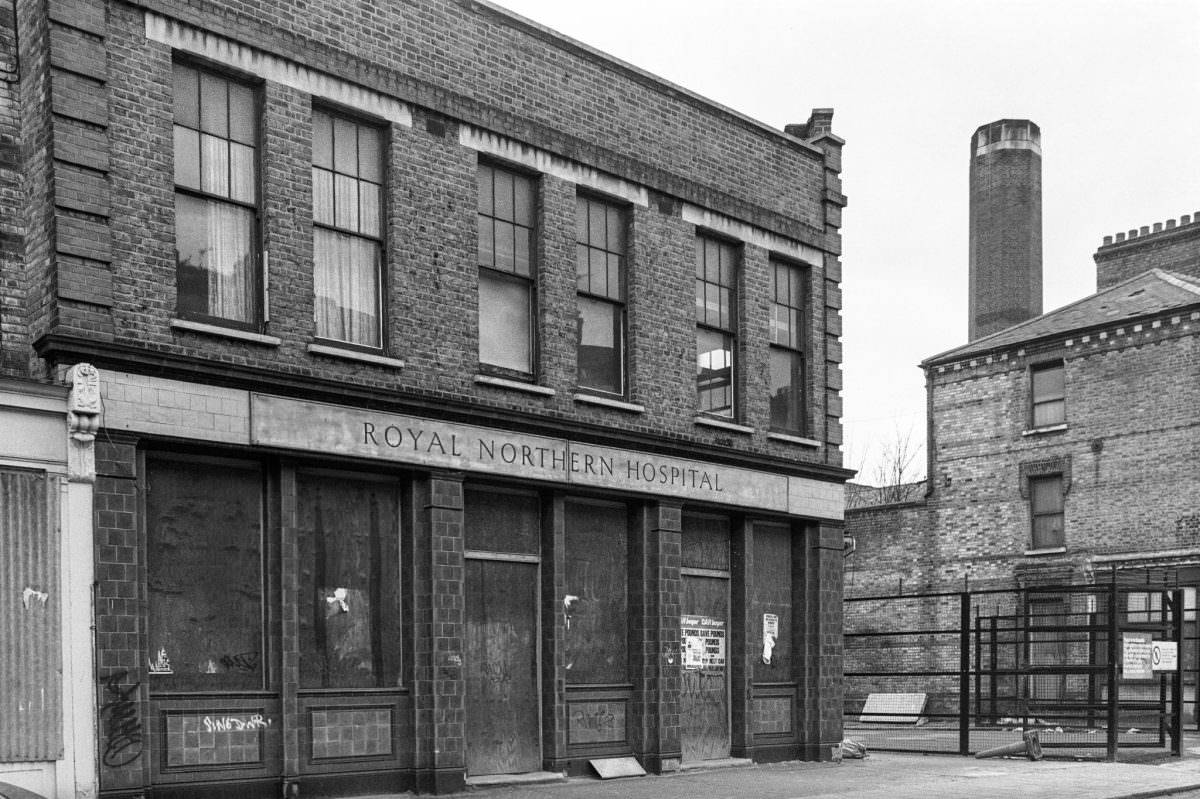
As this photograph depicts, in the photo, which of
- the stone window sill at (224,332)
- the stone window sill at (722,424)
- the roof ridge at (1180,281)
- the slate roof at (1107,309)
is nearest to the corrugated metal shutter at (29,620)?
the stone window sill at (224,332)

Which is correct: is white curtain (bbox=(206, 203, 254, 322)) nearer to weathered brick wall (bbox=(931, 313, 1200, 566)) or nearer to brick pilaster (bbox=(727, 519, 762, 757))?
brick pilaster (bbox=(727, 519, 762, 757))

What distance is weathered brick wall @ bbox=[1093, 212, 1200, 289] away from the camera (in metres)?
42.9

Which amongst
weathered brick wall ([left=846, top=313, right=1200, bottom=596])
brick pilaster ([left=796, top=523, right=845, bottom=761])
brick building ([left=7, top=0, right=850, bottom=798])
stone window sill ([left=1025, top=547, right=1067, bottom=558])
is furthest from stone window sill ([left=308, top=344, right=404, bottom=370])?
stone window sill ([left=1025, top=547, right=1067, bottom=558])

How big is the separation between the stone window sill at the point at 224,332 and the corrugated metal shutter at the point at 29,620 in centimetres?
195

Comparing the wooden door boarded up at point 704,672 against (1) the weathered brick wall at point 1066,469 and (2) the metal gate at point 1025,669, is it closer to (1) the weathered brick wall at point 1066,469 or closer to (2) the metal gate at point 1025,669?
(2) the metal gate at point 1025,669

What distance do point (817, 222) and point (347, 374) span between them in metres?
9.46

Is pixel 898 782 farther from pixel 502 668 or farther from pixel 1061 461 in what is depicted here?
pixel 1061 461

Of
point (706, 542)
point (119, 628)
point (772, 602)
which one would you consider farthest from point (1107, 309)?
point (119, 628)

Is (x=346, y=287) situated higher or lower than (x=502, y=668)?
higher

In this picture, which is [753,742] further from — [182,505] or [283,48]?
[283,48]

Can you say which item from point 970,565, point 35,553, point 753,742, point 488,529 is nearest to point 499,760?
point 488,529

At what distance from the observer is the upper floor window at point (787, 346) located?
20.9m

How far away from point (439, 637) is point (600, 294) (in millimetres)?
5233

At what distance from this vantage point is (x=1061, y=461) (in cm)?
3559
